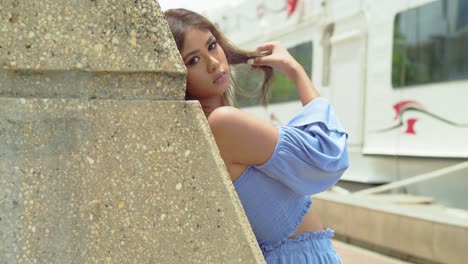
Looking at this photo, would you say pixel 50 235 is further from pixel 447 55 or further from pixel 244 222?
pixel 447 55

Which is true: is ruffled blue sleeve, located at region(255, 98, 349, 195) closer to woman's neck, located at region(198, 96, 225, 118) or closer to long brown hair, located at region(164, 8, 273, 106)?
woman's neck, located at region(198, 96, 225, 118)

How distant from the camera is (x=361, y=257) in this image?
19.6 feet

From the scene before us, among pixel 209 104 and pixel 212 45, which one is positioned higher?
pixel 212 45

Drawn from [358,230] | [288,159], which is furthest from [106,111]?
[358,230]

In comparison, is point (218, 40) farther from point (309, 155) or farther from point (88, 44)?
point (88, 44)

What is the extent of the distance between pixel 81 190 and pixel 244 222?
339 mm

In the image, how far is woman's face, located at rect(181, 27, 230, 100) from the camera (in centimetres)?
166

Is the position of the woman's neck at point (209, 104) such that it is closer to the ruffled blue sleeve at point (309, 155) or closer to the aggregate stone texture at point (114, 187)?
the ruffled blue sleeve at point (309, 155)

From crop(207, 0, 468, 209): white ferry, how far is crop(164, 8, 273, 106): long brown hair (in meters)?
5.38

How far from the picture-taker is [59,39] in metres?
1.08

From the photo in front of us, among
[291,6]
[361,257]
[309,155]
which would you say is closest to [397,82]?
[361,257]

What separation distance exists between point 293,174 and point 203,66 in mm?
416

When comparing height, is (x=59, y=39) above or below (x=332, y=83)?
above

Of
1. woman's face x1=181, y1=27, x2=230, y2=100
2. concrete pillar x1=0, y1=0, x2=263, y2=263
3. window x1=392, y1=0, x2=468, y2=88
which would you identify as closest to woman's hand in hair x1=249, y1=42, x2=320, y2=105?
woman's face x1=181, y1=27, x2=230, y2=100
